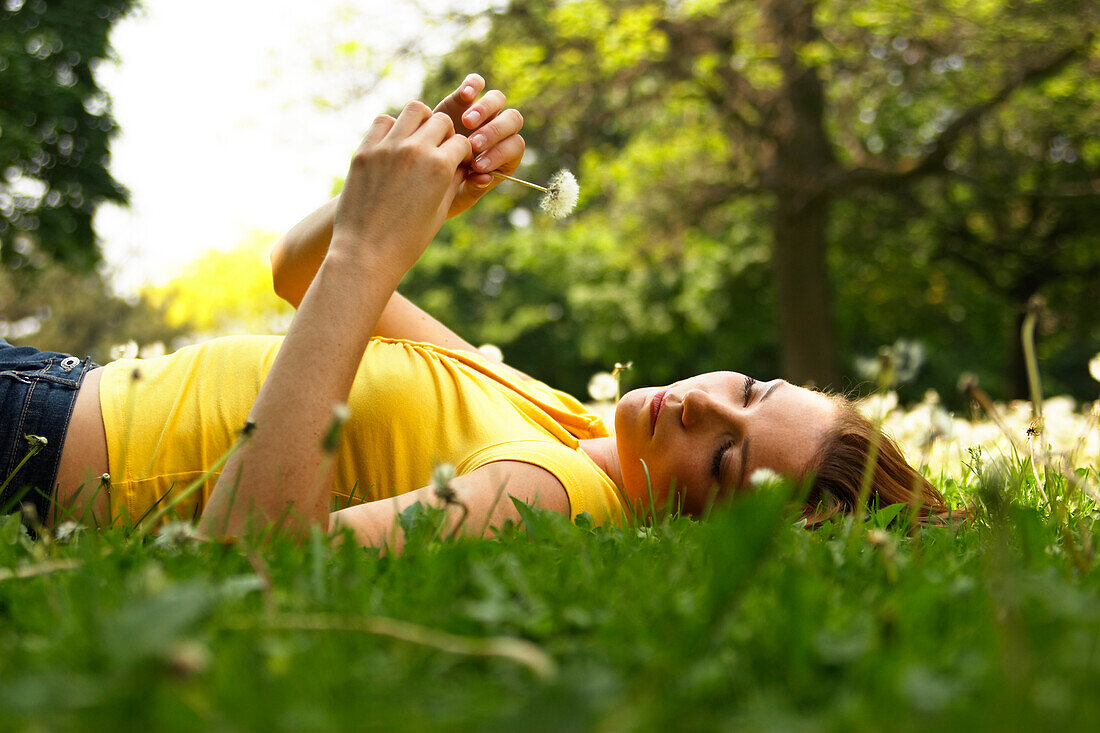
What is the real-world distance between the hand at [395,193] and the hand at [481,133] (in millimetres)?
236

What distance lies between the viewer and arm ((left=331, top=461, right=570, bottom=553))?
1.80 metres

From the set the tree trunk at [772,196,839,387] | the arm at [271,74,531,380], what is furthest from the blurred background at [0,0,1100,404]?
the arm at [271,74,531,380]

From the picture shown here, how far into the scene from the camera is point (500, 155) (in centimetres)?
249

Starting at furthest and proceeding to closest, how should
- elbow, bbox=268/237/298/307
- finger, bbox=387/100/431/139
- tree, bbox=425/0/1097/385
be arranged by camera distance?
tree, bbox=425/0/1097/385 → elbow, bbox=268/237/298/307 → finger, bbox=387/100/431/139

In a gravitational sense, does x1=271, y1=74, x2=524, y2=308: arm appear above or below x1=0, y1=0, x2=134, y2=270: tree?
below

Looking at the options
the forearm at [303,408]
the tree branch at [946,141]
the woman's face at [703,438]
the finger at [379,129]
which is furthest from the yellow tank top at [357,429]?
the tree branch at [946,141]

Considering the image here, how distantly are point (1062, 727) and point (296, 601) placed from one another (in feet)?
2.98

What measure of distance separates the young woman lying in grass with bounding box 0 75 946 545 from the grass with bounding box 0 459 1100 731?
0.36m

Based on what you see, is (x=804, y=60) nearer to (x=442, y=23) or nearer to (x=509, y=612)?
(x=442, y=23)

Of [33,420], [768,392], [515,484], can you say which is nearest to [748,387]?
[768,392]

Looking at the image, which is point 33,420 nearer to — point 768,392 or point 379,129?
point 379,129

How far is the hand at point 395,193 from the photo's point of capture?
6.67 ft

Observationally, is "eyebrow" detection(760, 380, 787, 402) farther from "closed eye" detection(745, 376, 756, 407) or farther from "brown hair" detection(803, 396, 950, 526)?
"brown hair" detection(803, 396, 950, 526)

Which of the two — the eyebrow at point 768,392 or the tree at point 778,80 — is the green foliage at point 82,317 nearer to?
the tree at point 778,80
